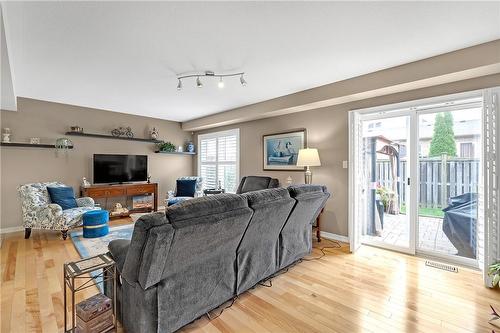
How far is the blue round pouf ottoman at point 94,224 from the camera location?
3.72 m

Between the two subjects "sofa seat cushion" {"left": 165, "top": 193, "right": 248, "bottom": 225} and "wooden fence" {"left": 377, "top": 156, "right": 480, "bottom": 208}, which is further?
"wooden fence" {"left": 377, "top": 156, "right": 480, "bottom": 208}

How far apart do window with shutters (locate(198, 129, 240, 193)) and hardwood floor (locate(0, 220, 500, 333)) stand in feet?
10.3

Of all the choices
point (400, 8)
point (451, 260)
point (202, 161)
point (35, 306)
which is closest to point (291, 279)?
point (451, 260)

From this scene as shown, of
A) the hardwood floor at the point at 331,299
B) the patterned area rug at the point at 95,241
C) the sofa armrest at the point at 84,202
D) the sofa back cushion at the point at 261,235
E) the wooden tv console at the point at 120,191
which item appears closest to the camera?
the hardwood floor at the point at 331,299

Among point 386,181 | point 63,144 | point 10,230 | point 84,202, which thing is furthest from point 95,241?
point 386,181

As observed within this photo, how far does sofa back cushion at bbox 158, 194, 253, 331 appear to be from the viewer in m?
1.54

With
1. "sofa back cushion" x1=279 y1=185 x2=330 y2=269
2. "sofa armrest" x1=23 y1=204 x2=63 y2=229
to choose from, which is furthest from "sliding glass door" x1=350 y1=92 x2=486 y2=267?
"sofa armrest" x1=23 y1=204 x2=63 y2=229

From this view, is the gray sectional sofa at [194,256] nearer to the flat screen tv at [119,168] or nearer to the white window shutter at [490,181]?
the white window shutter at [490,181]

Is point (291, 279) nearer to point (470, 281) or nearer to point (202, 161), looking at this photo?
point (470, 281)

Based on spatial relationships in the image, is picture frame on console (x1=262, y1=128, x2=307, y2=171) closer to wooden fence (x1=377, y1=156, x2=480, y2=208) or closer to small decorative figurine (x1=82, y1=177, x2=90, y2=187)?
wooden fence (x1=377, y1=156, x2=480, y2=208)

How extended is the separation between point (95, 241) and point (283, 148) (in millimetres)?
3514

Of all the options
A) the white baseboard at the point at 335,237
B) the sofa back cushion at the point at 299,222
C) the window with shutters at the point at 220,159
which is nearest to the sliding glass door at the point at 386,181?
the white baseboard at the point at 335,237

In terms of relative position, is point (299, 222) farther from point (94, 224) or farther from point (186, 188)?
point (186, 188)

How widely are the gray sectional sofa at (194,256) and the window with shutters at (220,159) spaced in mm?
3288
